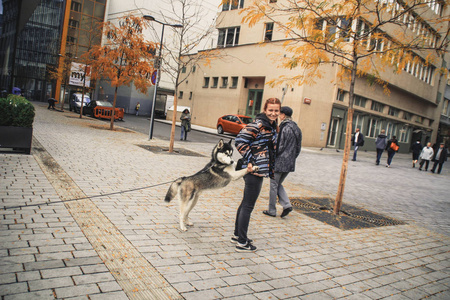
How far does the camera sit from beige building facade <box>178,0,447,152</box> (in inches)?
1110

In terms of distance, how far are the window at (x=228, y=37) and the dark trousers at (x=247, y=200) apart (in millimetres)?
32043

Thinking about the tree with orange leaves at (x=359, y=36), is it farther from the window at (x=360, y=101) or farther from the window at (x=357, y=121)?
the window at (x=357, y=121)

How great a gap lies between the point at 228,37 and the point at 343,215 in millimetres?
31539

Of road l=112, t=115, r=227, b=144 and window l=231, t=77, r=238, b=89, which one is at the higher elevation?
window l=231, t=77, r=238, b=89

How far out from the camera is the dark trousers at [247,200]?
416 centimetres

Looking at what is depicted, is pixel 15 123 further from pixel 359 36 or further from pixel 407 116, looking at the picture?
pixel 407 116

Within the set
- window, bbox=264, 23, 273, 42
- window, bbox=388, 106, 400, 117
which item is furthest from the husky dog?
window, bbox=388, 106, 400, 117

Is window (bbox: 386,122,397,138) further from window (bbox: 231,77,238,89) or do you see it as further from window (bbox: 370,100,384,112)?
window (bbox: 231,77,238,89)

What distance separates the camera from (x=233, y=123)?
27984mm

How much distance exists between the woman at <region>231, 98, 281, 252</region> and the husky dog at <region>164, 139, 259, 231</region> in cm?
21

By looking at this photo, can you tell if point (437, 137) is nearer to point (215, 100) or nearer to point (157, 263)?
point (215, 100)

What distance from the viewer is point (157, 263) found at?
359cm

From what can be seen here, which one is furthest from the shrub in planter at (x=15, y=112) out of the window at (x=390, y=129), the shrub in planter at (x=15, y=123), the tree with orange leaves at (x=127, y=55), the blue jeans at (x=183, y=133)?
the window at (x=390, y=129)

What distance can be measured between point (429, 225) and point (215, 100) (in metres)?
30.0
